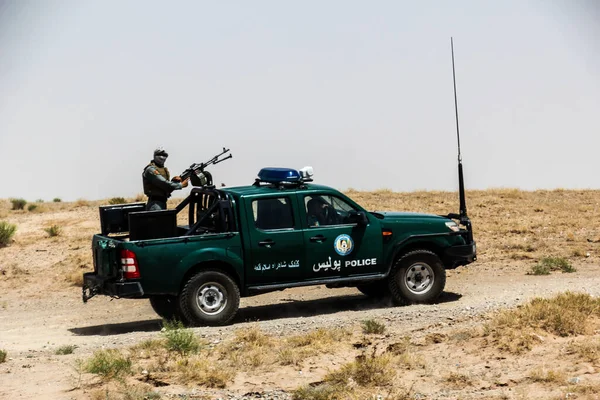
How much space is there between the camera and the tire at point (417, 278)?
1430 cm

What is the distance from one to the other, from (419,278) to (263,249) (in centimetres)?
257

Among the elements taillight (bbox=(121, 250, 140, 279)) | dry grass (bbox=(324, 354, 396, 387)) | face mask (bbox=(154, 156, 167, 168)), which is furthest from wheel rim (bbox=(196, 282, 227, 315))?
dry grass (bbox=(324, 354, 396, 387))

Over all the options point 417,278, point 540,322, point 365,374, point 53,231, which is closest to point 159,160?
point 417,278

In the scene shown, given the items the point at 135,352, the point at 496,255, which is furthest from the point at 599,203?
the point at 135,352

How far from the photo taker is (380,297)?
1520 cm

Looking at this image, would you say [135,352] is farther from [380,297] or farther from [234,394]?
[380,297]

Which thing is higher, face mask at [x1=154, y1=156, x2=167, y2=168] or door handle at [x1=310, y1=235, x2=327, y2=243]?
face mask at [x1=154, y1=156, x2=167, y2=168]

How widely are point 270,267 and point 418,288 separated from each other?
94.6 inches

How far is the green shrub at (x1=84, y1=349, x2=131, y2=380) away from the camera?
10422 mm

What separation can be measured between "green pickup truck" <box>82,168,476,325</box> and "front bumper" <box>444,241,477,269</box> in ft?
0.06

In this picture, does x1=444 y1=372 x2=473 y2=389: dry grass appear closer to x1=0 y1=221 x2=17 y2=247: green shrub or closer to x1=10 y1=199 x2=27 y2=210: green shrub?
x1=0 y1=221 x2=17 y2=247: green shrub

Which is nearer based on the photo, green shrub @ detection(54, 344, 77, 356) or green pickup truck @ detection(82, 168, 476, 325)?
green shrub @ detection(54, 344, 77, 356)

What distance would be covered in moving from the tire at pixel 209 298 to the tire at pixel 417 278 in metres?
2.47

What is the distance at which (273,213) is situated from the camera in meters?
13.7
